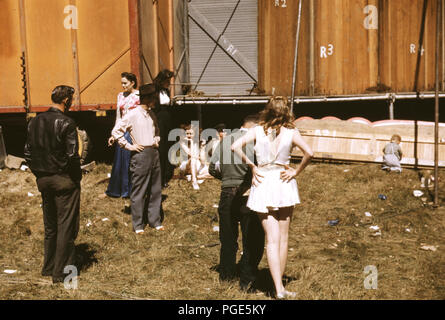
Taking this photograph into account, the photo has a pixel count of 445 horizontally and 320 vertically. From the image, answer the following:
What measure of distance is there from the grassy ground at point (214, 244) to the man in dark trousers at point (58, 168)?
46cm

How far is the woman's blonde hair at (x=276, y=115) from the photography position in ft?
16.1

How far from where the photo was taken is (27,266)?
6355 millimetres

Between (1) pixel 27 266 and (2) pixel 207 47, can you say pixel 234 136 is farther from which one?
(2) pixel 207 47

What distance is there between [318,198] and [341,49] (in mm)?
4603

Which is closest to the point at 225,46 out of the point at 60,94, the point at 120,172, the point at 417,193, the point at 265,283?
the point at 120,172

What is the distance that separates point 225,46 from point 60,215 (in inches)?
335

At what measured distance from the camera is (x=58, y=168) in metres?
5.56

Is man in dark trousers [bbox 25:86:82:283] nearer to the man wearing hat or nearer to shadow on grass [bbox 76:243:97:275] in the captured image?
shadow on grass [bbox 76:243:97:275]

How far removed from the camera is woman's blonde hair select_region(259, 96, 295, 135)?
491 centimetres

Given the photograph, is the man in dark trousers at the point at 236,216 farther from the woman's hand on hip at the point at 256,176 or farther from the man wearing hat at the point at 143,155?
the man wearing hat at the point at 143,155

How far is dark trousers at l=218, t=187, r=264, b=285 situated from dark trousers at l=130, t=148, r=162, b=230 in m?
2.11

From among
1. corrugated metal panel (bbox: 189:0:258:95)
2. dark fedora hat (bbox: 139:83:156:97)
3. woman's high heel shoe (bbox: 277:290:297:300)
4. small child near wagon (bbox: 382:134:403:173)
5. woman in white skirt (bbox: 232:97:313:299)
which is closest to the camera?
woman in white skirt (bbox: 232:97:313:299)

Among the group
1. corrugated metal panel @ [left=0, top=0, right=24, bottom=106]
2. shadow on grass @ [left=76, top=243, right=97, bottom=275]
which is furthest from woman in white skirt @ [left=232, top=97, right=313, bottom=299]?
corrugated metal panel @ [left=0, top=0, right=24, bottom=106]
